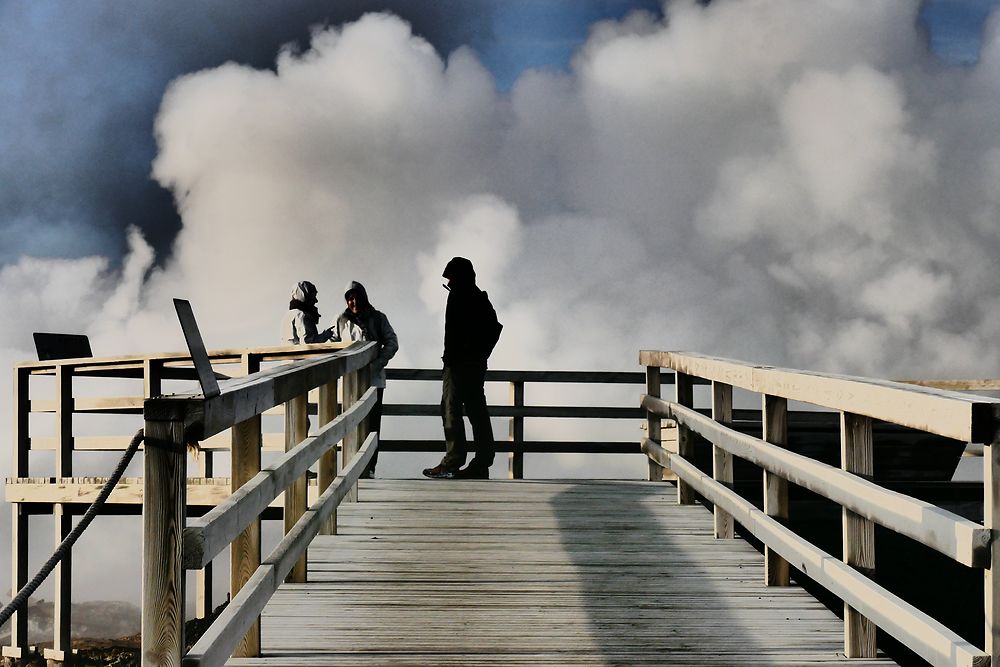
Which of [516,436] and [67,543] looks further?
[516,436]

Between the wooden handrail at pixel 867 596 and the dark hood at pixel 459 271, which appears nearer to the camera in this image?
the wooden handrail at pixel 867 596

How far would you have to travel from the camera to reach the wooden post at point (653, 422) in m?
8.69

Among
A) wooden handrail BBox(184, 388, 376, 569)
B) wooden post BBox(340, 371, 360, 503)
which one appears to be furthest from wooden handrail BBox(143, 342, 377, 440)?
wooden post BBox(340, 371, 360, 503)

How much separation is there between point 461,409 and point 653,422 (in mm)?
1684

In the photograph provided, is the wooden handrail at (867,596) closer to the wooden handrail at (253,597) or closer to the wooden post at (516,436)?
the wooden handrail at (253,597)

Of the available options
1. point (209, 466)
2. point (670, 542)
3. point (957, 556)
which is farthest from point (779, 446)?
point (209, 466)

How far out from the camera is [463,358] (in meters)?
9.06

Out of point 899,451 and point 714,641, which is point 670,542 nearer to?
point 714,641

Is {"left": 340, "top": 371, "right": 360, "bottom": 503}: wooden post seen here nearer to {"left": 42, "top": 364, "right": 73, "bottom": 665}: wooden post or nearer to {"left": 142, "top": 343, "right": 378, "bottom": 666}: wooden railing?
{"left": 142, "top": 343, "right": 378, "bottom": 666}: wooden railing

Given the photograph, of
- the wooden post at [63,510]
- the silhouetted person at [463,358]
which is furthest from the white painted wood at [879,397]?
the wooden post at [63,510]

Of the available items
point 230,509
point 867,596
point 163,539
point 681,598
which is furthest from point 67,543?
point 681,598

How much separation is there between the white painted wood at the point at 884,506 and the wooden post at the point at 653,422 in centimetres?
299

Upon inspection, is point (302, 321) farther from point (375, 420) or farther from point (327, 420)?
point (327, 420)

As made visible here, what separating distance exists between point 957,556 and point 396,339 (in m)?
6.76
